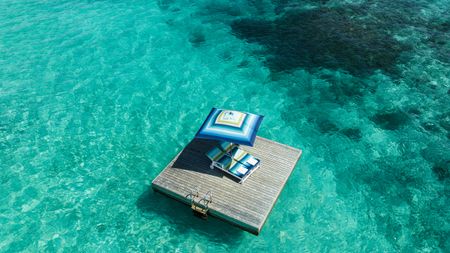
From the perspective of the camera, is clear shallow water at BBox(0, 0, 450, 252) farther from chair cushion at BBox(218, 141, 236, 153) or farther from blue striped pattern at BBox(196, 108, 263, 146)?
blue striped pattern at BBox(196, 108, 263, 146)

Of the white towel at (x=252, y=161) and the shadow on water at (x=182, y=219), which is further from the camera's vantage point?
the white towel at (x=252, y=161)

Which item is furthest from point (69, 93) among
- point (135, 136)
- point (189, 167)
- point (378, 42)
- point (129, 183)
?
point (378, 42)

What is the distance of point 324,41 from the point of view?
3334 centimetres

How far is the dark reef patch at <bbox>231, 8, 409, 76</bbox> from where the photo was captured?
31.0 meters

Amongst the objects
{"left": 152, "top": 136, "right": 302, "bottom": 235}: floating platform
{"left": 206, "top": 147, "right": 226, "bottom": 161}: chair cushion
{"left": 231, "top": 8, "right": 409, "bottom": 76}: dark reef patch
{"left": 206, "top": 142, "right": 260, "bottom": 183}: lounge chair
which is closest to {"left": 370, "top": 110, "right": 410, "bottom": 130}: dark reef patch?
{"left": 231, "top": 8, "right": 409, "bottom": 76}: dark reef patch

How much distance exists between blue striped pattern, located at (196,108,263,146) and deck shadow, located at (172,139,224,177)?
5.86 feet

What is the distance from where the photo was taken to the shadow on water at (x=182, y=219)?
1855 centimetres

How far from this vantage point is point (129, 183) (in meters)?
21.6

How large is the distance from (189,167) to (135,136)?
6254 mm

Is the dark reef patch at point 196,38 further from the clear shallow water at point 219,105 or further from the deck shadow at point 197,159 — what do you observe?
the deck shadow at point 197,159

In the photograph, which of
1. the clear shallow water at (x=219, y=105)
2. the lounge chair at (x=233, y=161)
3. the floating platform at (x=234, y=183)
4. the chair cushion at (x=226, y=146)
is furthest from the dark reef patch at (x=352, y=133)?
the chair cushion at (x=226, y=146)

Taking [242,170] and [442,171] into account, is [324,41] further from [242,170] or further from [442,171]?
[242,170]

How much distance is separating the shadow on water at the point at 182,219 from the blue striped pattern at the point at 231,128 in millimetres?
4256

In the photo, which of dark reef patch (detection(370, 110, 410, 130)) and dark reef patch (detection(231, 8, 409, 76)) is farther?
dark reef patch (detection(231, 8, 409, 76))
